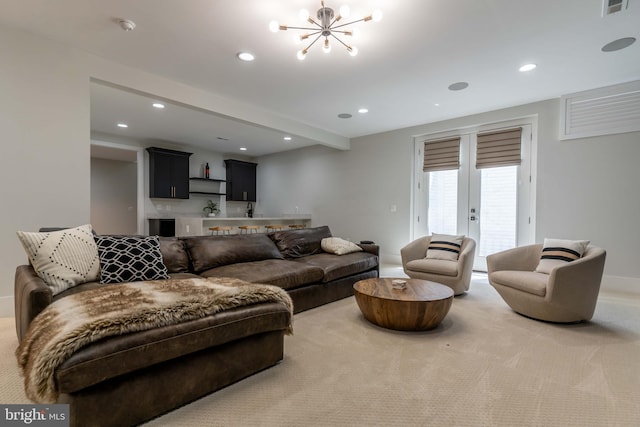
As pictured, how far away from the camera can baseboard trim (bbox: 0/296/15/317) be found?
2721 mm

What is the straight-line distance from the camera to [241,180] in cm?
811

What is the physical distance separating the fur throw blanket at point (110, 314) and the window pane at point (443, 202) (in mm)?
4137

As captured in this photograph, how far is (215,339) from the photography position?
64.8 inches

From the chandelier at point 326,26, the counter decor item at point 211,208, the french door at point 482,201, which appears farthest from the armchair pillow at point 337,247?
the counter decor item at point 211,208

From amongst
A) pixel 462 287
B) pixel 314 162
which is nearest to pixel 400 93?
pixel 462 287

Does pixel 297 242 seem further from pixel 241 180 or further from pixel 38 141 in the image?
pixel 241 180

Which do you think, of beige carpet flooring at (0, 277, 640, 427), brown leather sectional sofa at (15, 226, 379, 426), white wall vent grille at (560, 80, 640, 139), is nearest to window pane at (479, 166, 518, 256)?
white wall vent grille at (560, 80, 640, 139)

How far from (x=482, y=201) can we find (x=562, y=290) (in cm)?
259

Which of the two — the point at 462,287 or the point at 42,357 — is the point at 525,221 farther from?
the point at 42,357

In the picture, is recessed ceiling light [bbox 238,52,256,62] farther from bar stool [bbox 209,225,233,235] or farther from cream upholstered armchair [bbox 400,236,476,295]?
bar stool [bbox 209,225,233,235]

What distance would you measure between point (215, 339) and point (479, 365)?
67.4 inches

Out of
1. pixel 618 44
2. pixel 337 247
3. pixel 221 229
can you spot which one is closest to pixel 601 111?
pixel 618 44

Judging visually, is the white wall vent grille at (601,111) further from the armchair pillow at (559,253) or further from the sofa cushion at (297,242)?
the sofa cushion at (297,242)

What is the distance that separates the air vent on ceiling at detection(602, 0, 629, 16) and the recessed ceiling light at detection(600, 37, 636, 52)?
2.16ft
